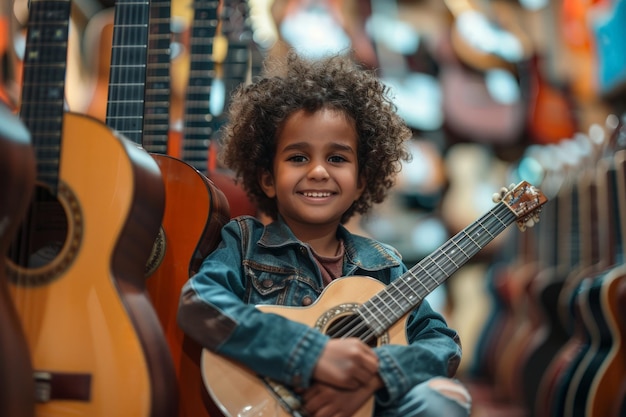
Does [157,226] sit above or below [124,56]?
below

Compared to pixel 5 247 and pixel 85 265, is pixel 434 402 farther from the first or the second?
pixel 5 247

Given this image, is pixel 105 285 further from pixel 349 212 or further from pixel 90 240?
pixel 349 212

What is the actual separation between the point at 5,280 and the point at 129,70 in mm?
606

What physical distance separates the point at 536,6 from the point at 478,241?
13.6 feet

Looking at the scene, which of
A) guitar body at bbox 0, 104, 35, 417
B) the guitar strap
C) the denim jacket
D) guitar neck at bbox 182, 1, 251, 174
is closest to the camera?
guitar body at bbox 0, 104, 35, 417

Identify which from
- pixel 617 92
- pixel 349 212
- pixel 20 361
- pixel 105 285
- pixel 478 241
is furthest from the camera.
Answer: pixel 617 92

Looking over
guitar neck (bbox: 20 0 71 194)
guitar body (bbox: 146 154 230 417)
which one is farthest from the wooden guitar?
guitar neck (bbox: 20 0 71 194)

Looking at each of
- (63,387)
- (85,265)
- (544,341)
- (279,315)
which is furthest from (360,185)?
(544,341)

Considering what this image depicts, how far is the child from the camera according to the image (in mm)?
1211

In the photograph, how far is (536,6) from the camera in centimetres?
509

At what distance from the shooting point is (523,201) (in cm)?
145

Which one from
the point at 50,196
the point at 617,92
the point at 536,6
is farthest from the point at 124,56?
the point at 536,6

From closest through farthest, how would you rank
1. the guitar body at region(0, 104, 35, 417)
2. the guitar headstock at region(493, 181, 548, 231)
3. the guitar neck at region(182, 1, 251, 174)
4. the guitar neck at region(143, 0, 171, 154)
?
1. the guitar body at region(0, 104, 35, 417)
2. the guitar headstock at region(493, 181, 548, 231)
3. the guitar neck at region(143, 0, 171, 154)
4. the guitar neck at region(182, 1, 251, 174)

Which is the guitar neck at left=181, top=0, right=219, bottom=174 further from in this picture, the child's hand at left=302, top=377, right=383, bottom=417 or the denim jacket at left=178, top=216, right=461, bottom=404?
the child's hand at left=302, top=377, right=383, bottom=417
